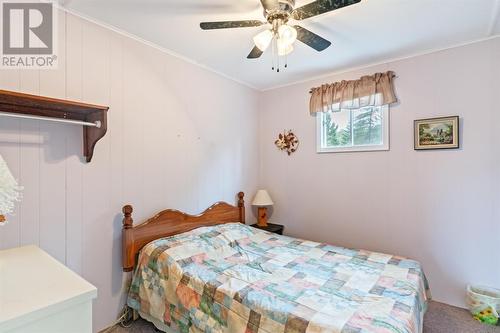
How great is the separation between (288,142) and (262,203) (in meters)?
0.90

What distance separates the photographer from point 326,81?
3225mm

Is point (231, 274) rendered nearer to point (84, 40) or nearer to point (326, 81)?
point (84, 40)

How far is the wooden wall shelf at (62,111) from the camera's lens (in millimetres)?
1603

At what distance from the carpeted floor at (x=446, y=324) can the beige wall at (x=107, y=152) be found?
0.24 m

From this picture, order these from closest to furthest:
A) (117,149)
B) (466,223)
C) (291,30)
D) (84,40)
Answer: (291,30), (84,40), (117,149), (466,223)

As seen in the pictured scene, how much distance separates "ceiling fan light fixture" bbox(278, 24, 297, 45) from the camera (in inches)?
65.2

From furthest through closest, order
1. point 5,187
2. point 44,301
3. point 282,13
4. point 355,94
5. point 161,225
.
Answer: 1. point 355,94
2. point 161,225
3. point 282,13
4. point 5,187
5. point 44,301

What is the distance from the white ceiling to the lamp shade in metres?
1.64

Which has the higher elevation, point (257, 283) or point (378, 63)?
point (378, 63)

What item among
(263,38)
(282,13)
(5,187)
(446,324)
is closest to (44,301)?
A: (5,187)

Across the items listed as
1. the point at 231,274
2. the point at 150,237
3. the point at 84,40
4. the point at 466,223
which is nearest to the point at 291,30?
the point at 84,40

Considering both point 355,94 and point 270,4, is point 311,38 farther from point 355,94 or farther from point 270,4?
point 355,94

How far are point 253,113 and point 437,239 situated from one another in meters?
2.62

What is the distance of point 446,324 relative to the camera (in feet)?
7.27
